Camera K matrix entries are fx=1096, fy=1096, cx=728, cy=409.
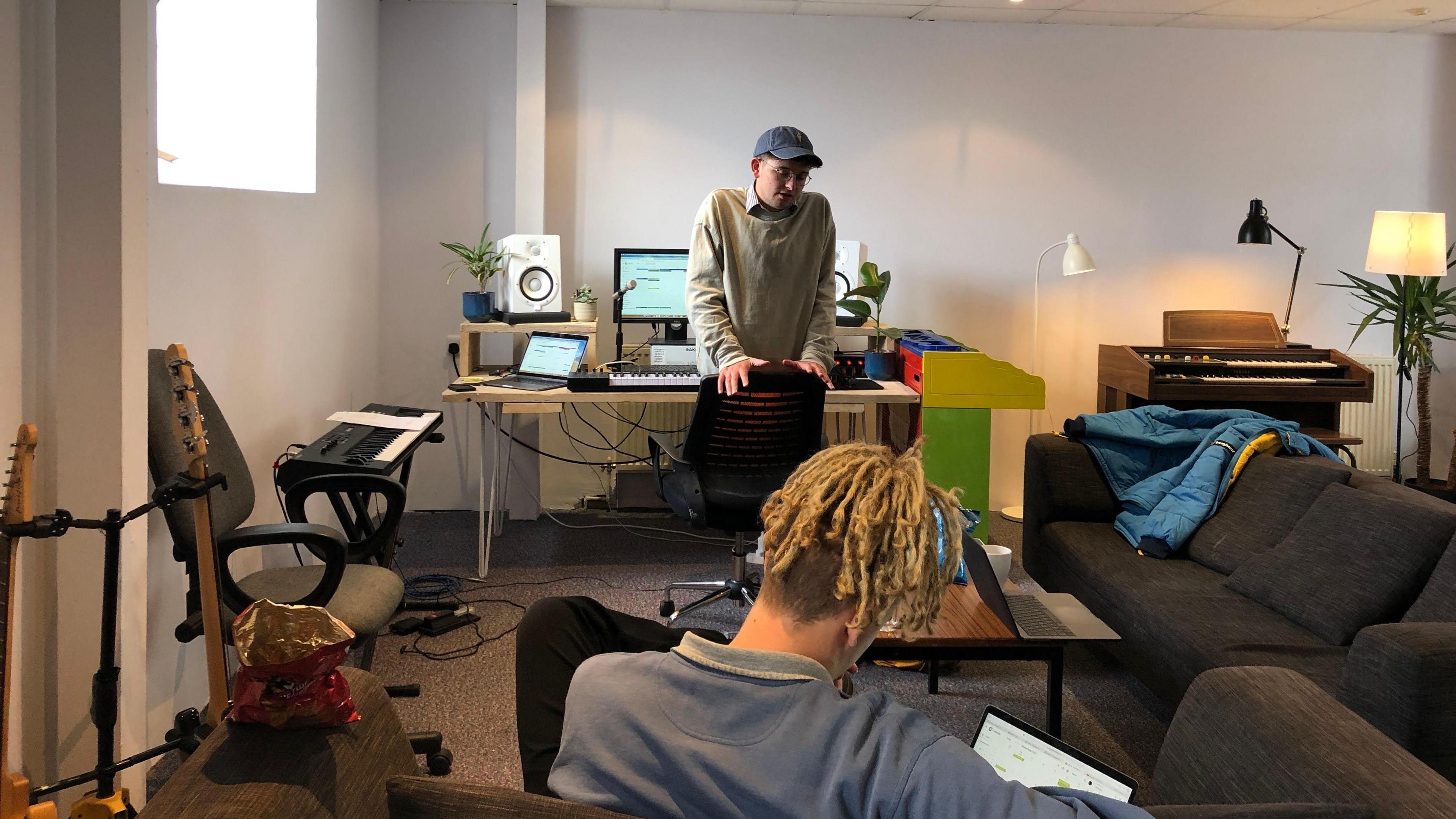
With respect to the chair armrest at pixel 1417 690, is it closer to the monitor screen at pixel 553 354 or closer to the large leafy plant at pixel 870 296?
the large leafy plant at pixel 870 296

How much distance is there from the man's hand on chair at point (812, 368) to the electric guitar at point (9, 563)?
208 centimetres

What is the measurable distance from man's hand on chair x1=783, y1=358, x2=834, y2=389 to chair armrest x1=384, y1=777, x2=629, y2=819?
245 cm

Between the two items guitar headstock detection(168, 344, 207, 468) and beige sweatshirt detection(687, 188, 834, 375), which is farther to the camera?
beige sweatshirt detection(687, 188, 834, 375)

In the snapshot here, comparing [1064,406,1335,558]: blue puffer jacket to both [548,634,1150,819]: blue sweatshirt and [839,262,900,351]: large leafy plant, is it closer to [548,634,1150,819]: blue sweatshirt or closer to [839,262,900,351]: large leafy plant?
[839,262,900,351]: large leafy plant

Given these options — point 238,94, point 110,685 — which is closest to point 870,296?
point 238,94

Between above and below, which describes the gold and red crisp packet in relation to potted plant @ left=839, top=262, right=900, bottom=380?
below

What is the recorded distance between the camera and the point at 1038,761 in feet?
6.28

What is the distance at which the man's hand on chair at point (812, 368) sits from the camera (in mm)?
3365

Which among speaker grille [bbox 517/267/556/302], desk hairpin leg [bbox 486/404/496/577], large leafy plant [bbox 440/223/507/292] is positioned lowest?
desk hairpin leg [bbox 486/404/496/577]

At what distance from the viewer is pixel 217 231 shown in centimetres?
300

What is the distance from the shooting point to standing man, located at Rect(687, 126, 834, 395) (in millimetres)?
3537

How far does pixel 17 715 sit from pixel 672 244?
11.7ft

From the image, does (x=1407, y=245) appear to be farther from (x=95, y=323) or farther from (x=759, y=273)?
(x=95, y=323)

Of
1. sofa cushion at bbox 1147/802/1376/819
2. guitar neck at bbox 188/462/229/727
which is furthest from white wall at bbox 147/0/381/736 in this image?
sofa cushion at bbox 1147/802/1376/819
